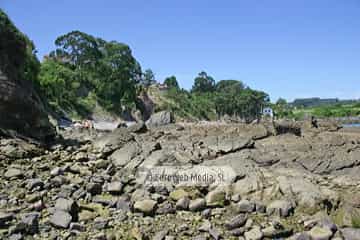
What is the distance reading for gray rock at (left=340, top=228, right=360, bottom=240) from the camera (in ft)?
27.7

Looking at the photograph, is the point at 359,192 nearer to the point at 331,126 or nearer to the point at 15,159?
the point at 331,126

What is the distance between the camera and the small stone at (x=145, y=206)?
9.96 m

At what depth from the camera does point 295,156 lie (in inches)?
524

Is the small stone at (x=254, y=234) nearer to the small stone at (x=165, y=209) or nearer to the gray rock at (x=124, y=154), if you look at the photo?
the small stone at (x=165, y=209)

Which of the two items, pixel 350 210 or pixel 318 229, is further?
pixel 350 210

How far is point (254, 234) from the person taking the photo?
28.1 ft

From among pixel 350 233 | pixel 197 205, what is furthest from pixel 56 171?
pixel 350 233

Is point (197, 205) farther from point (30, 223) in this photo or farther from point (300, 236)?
point (30, 223)

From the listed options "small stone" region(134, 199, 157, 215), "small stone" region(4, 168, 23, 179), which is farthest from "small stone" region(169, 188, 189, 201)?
"small stone" region(4, 168, 23, 179)

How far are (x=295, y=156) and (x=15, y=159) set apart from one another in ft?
37.2

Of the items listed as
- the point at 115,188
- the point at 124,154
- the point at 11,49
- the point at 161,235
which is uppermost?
the point at 11,49

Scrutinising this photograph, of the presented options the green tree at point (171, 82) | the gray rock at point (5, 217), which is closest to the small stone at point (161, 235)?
the gray rock at point (5, 217)

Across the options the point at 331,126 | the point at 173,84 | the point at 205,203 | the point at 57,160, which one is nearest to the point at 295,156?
the point at 205,203

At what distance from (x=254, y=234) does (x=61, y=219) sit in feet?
15.4
